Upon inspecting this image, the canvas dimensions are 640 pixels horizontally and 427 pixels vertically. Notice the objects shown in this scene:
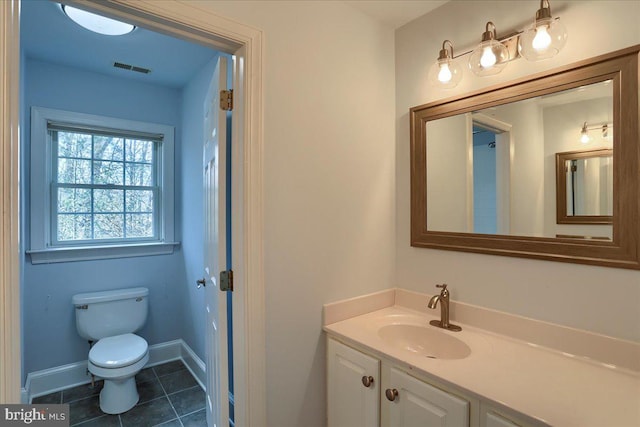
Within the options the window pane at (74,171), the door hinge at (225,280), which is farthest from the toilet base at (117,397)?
the window pane at (74,171)

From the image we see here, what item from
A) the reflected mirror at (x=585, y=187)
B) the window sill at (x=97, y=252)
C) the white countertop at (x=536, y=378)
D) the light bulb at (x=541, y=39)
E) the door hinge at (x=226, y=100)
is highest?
the light bulb at (x=541, y=39)

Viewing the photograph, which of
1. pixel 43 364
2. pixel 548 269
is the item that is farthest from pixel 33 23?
pixel 548 269

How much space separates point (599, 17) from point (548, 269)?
0.95 meters

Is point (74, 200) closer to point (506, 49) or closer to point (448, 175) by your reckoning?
point (448, 175)

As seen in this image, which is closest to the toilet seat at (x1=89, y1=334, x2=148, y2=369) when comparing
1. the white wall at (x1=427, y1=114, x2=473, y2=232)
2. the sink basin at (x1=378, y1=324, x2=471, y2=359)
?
the sink basin at (x1=378, y1=324, x2=471, y2=359)

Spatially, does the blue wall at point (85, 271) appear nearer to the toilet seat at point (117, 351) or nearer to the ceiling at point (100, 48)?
the ceiling at point (100, 48)

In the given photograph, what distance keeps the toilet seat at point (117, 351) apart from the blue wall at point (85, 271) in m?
0.37

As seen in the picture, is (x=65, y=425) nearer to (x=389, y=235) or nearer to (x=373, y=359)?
(x=373, y=359)

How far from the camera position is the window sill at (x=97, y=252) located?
2295mm

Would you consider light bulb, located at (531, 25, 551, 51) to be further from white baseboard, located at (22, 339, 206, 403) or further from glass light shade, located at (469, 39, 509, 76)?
white baseboard, located at (22, 339, 206, 403)

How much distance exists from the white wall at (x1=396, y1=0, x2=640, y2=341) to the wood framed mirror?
0.17 ft

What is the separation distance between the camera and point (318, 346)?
4.84 feet

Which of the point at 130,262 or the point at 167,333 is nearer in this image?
the point at 130,262

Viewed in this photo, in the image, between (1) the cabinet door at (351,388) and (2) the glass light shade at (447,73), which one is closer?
(1) the cabinet door at (351,388)
